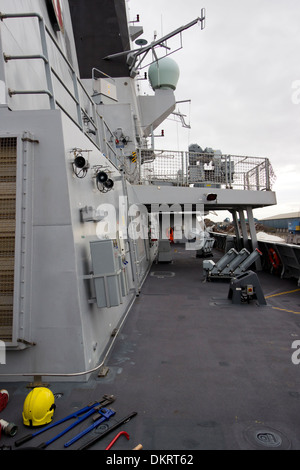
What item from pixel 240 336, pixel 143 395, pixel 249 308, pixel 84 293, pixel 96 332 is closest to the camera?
pixel 143 395

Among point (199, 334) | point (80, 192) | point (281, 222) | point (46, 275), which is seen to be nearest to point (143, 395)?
point (46, 275)

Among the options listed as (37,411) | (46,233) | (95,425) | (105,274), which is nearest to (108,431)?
(95,425)

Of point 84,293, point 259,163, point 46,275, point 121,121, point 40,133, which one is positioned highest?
point 121,121

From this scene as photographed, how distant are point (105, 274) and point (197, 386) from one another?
4.83 ft

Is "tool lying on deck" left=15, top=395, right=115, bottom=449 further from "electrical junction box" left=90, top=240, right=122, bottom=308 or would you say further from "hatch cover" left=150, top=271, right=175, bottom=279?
"hatch cover" left=150, top=271, right=175, bottom=279

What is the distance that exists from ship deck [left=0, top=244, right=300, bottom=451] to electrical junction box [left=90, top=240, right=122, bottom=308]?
0.77m

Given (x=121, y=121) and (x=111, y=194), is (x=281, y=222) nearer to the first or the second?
(x=121, y=121)

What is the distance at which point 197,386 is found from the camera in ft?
9.68

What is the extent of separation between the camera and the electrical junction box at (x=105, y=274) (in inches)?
133

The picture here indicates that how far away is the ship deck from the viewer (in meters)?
2.21

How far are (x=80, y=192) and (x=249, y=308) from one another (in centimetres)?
400

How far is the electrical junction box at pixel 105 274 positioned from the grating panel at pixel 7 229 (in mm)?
839

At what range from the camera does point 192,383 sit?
3016mm

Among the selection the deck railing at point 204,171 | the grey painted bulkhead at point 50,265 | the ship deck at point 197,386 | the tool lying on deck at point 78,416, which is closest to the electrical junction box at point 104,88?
the deck railing at point 204,171
